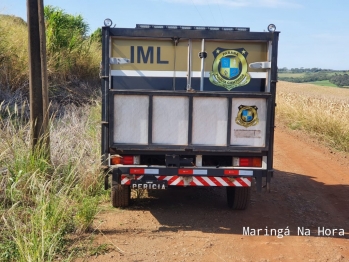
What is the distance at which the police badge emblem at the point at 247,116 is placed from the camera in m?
6.08

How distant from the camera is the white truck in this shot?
6.05 metres

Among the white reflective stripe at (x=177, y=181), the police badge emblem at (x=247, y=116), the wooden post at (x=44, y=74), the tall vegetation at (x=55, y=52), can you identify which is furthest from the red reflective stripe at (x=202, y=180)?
the tall vegetation at (x=55, y=52)

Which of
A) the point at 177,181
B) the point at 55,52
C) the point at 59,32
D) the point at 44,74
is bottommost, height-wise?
the point at 177,181

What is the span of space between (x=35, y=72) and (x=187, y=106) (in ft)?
7.78

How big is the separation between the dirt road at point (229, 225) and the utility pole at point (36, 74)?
5.15 feet

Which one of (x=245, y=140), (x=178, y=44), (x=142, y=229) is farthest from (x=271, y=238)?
(x=178, y=44)

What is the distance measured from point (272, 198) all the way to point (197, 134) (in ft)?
8.35

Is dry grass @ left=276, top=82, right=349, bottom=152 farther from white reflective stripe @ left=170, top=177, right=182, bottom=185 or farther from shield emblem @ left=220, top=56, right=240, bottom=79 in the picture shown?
white reflective stripe @ left=170, top=177, right=182, bottom=185

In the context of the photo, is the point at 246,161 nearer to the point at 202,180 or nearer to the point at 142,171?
the point at 202,180

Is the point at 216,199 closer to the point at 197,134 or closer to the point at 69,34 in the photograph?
the point at 197,134

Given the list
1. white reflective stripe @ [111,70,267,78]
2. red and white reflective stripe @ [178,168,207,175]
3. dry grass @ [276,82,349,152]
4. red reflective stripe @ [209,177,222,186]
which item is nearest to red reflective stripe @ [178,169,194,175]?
red and white reflective stripe @ [178,168,207,175]

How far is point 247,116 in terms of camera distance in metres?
6.11

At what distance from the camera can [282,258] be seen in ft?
17.4

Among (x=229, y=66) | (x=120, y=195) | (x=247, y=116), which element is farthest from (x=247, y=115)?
(x=120, y=195)
